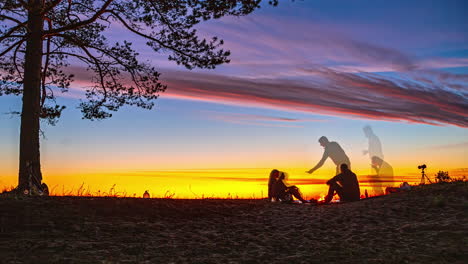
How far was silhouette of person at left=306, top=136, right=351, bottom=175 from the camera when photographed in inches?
601

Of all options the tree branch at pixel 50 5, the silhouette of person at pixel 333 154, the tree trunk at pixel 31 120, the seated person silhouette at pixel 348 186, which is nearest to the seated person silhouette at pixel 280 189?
the silhouette of person at pixel 333 154

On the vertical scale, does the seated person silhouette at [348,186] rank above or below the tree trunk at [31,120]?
below

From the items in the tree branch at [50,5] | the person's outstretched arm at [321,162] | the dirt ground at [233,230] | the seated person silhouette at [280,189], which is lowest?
the dirt ground at [233,230]

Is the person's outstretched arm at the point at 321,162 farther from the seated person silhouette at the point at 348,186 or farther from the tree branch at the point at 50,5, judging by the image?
the tree branch at the point at 50,5

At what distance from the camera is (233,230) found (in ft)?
30.4

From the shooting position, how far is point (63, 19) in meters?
18.6

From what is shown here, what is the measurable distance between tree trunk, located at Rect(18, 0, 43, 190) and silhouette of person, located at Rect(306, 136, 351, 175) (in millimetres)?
9319

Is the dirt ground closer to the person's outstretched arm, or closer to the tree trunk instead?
the person's outstretched arm

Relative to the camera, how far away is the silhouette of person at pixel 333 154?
15258mm

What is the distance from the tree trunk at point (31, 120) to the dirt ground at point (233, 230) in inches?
163

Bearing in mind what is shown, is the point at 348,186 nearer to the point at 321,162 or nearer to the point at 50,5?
the point at 321,162

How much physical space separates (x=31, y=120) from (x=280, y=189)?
868 cm

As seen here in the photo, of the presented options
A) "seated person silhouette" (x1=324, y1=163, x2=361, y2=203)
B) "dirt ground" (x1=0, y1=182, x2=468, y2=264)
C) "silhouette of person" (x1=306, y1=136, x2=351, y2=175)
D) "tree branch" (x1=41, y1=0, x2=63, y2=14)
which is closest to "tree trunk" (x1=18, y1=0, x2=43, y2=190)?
"tree branch" (x1=41, y1=0, x2=63, y2=14)

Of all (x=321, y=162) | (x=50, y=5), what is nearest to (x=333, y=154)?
(x=321, y=162)
